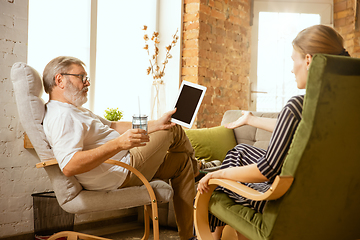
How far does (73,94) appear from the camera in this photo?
1.91 metres

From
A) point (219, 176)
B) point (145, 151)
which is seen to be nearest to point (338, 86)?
point (219, 176)

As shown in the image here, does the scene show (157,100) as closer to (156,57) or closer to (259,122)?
(156,57)

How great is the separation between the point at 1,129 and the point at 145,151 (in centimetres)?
107

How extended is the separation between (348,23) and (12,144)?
4073 mm

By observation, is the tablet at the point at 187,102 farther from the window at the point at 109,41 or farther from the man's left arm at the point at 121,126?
the window at the point at 109,41

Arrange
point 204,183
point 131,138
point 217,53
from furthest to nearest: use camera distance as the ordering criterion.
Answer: point 217,53 < point 131,138 < point 204,183

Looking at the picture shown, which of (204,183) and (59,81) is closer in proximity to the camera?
(204,183)

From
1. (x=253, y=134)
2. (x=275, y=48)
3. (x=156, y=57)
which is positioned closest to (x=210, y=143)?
(x=253, y=134)

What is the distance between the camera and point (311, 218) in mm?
1142

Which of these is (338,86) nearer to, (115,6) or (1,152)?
(1,152)

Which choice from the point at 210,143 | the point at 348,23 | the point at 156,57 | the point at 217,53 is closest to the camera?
the point at 210,143

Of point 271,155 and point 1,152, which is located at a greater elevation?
point 271,155

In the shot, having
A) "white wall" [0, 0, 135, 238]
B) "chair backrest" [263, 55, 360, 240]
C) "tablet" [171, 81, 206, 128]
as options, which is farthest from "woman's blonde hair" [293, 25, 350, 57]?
"white wall" [0, 0, 135, 238]

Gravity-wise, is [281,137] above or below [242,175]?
above
